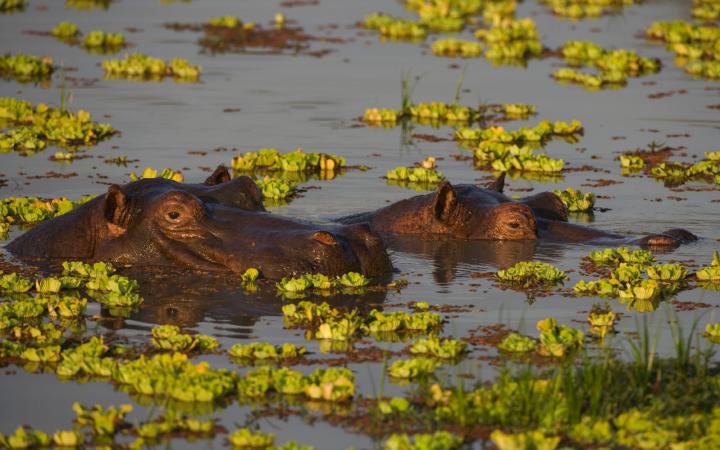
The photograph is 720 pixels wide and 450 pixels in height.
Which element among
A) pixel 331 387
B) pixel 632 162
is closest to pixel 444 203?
pixel 632 162

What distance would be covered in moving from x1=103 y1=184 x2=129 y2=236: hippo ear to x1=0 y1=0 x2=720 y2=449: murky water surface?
629 millimetres

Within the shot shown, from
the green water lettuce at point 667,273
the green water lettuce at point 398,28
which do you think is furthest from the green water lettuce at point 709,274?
the green water lettuce at point 398,28

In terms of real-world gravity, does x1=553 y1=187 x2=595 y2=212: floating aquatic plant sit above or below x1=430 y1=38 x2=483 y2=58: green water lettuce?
below

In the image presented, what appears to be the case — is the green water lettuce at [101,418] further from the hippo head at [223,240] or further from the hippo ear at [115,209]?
the hippo ear at [115,209]

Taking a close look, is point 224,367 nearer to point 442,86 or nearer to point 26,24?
point 442,86

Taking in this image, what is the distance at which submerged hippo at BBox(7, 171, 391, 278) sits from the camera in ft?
33.0

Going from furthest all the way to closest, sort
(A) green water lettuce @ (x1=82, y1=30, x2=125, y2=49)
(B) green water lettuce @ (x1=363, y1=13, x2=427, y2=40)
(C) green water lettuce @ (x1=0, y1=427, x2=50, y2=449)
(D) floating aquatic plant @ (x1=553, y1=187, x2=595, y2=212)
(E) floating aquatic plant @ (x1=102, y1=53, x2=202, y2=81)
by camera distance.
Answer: (B) green water lettuce @ (x1=363, y1=13, x2=427, y2=40)
(A) green water lettuce @ (x1=82, y1=30, x2=125, y2=49)
(E) floating aquatic plant @ (x1=102, y1=53, x2=202, y2=81)
(D) floating aquatic plant @ (x1=553, y1=187, x2=595, y2=212)
(C) green water lettuce @ (x1=0, y1=427, x2=50, y2=449)

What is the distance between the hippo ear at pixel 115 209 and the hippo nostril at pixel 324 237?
1.42 metres

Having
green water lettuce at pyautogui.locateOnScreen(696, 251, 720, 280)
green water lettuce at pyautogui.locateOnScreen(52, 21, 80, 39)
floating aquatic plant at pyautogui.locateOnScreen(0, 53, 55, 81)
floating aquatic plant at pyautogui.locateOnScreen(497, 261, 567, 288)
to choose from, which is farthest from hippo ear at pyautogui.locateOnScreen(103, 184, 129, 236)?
green water lettuce at pyautogui.locateOnScreen(52, 21, 80, 39)

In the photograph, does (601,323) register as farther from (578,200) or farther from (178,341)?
(578,200)

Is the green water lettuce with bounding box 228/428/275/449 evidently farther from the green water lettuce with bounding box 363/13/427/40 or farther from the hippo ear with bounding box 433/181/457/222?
the green water lettuce with bounding box 363/13/427/40

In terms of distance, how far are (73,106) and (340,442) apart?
11.7m

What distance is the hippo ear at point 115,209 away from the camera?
10258 millimetres

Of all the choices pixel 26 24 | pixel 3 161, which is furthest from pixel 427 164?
pixel 26 24
